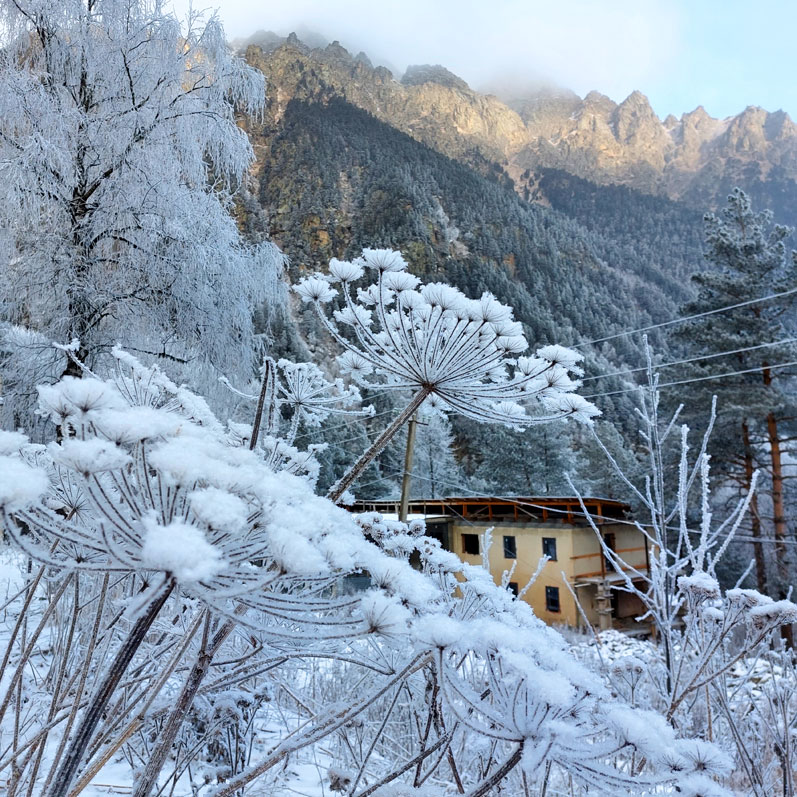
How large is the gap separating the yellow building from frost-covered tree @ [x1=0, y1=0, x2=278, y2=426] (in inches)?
329

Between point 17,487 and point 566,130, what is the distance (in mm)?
127089

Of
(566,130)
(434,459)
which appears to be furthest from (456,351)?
(566,130)

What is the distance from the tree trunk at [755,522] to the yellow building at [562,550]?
2.42m

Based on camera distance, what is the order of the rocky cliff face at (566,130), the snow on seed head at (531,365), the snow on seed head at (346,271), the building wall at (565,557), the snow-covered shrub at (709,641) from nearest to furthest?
the snow-covered shrub at (709,641) < the snow on seed head at (531,365) < the snow on seed head at (346,271) < the building wall at (565,557) < the rocky cliff face at (566,130)

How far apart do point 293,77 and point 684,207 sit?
2542 inches

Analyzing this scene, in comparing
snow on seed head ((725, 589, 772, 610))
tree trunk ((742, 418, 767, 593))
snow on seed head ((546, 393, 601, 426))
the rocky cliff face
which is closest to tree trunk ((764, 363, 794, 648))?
tree trunk ((742, 418, 767, 593))

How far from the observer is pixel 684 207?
89.7 meters

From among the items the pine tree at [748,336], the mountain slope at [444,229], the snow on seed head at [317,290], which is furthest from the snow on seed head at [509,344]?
the mountain slope at [444,229]

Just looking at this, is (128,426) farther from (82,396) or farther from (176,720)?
(176,720)

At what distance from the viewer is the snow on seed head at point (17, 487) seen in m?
0.52

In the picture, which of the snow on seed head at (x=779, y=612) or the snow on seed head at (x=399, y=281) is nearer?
the snow on seed head at (x=779, y=612)

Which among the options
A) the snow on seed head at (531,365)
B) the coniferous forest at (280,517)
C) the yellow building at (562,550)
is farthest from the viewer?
the yellow building at (562,550)

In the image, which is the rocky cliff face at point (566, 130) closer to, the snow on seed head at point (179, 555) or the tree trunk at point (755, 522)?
the tree trunk at point (755, 522)

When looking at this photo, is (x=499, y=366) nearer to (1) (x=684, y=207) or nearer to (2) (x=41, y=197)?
(2) (x=41, y=197)
